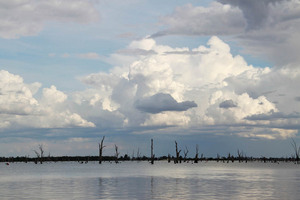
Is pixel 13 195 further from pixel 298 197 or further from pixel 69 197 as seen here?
pixel 298 197

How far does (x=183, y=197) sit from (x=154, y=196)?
8.06ft

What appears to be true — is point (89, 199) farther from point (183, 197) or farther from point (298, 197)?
point (298, 197)

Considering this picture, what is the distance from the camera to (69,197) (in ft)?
113

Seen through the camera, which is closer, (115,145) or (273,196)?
(273,196)

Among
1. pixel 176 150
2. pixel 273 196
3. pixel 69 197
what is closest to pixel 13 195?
pixel 69 197

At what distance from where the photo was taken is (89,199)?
109ft

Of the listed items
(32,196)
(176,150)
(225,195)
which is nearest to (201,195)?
(225,195)

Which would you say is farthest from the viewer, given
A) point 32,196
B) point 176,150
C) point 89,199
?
point 176,150

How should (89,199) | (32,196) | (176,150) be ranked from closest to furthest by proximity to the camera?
1. (89,199)
2. (32,196)
3. (176,150)

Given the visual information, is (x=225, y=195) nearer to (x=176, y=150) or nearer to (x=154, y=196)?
(x=154, y=196)

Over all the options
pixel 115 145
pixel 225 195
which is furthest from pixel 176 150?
pixel 225 195

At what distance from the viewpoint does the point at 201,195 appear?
117 feet

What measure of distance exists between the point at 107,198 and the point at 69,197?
10.5 ft

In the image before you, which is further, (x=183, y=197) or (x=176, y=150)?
(x=176, y=150)
